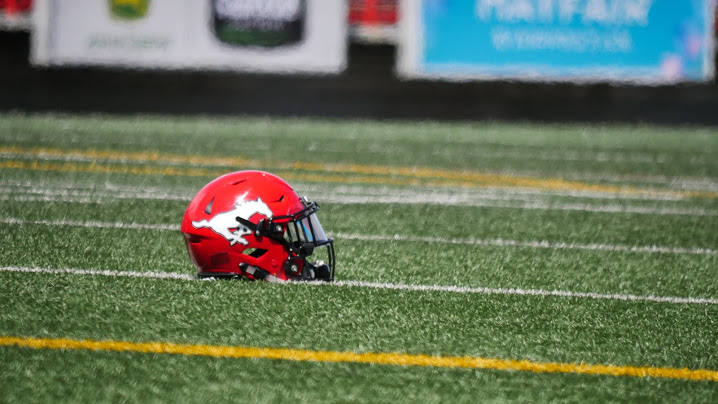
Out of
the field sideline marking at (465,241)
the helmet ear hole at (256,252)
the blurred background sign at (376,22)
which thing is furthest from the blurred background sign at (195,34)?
the helmet ear hole at (256,252)

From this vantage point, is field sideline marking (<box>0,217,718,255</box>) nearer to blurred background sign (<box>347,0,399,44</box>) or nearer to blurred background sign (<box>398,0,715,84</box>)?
blurred background sign (<box>398,0,715,84</box>)

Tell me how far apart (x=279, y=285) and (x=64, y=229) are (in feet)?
5.77

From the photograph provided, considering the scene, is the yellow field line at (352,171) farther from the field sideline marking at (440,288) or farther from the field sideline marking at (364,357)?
the field sideline marking at (364,357)

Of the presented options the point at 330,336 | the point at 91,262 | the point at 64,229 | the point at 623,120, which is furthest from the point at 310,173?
the point at 623,120

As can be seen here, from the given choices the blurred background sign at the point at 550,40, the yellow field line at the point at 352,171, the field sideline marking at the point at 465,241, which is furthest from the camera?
the blurred background sign at the point at 550,40

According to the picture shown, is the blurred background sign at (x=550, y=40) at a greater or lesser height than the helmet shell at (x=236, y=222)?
lesser

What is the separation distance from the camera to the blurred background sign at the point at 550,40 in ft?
50.4

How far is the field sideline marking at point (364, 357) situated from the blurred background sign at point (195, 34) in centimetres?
1204

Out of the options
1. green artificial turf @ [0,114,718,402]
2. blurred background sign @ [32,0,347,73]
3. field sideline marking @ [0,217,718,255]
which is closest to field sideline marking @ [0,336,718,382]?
green artificial turf @ [0,114,718,402]

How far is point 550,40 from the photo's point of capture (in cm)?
1544

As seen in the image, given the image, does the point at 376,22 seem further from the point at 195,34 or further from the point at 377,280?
the point at 377,280

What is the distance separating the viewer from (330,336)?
333 cm

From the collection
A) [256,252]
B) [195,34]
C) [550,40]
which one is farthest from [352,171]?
[550,40]

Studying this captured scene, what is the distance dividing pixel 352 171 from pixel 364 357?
557 cm
